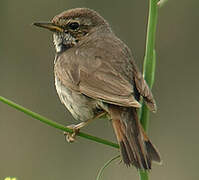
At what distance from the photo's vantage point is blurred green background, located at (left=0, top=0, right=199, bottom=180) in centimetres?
932

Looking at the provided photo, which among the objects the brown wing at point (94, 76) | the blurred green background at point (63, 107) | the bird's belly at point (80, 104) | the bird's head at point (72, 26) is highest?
the bird's head at point (72, 26)

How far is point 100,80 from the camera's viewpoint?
5281 mm

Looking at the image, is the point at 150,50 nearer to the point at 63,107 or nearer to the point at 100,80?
the point at 100,80

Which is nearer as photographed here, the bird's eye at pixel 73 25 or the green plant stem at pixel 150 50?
the green plant stem at pixel 150 50

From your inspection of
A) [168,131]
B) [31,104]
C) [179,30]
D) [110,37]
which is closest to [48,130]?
[31,104]

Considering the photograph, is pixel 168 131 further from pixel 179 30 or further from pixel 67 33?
pixel 67 33

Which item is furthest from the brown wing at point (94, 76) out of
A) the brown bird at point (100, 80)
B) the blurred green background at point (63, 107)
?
the blurred green background at point (63, 107)

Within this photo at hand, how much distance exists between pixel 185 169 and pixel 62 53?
12.4 ft

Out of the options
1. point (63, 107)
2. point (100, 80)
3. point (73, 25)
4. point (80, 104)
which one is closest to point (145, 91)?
point (100, 80)

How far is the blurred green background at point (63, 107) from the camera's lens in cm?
932

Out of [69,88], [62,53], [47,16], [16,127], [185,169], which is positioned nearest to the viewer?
[69,88]

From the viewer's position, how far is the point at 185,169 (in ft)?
30.0

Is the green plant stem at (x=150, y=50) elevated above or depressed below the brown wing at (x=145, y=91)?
above

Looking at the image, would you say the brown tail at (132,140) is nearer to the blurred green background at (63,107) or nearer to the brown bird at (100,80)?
the brown bird at (100,80)
